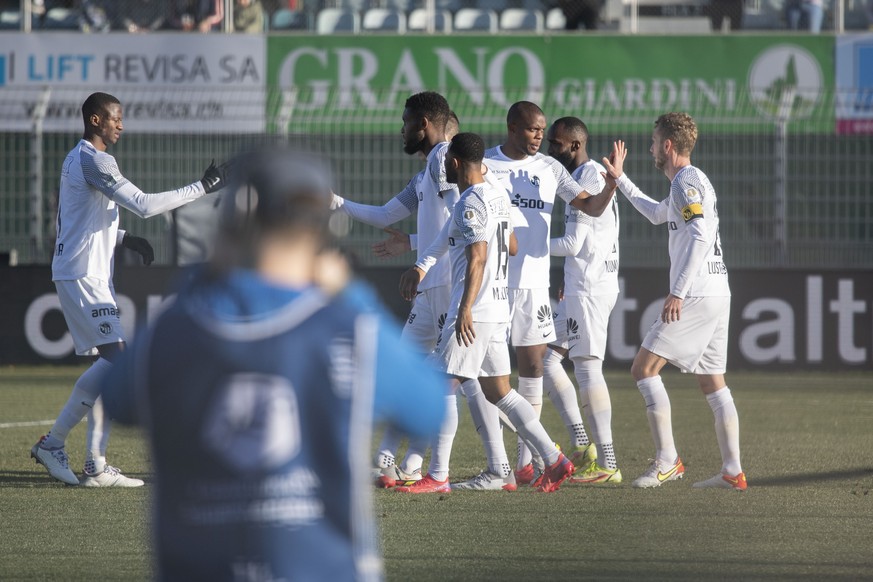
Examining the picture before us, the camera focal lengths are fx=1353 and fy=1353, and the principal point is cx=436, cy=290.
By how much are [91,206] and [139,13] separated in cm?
1362

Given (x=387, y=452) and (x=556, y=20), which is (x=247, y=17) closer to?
(x=556, y=20)

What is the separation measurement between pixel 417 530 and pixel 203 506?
152 inches

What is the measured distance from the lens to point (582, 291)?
27.6 ft

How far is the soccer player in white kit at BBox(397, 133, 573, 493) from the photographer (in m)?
7.01

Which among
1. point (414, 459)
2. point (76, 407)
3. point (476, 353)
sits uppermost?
point (476, 353)

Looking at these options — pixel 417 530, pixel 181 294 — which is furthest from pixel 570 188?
pixel 181 294

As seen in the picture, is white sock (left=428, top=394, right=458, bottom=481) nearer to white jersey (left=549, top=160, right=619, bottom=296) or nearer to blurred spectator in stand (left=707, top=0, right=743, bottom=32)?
white jersey (left=549, top=160, right=619, bottom=296)

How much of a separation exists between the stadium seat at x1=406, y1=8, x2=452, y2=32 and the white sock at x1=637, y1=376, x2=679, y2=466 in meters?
13.5

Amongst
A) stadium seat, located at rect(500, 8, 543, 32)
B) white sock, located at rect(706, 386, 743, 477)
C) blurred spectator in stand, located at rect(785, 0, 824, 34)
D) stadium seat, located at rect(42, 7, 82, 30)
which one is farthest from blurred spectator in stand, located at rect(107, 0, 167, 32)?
white sock, located at rect(706, 386, 743, 477)

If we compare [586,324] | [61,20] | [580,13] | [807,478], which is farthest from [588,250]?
[61,20]

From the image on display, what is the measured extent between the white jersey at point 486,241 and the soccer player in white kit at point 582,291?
1.10 meters

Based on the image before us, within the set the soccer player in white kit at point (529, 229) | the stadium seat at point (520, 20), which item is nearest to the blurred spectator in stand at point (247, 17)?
the stadium seat at point (520, 20)

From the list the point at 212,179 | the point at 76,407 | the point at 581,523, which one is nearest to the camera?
the point at 581,523

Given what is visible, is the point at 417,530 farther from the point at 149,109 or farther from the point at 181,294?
the point at 149,109
